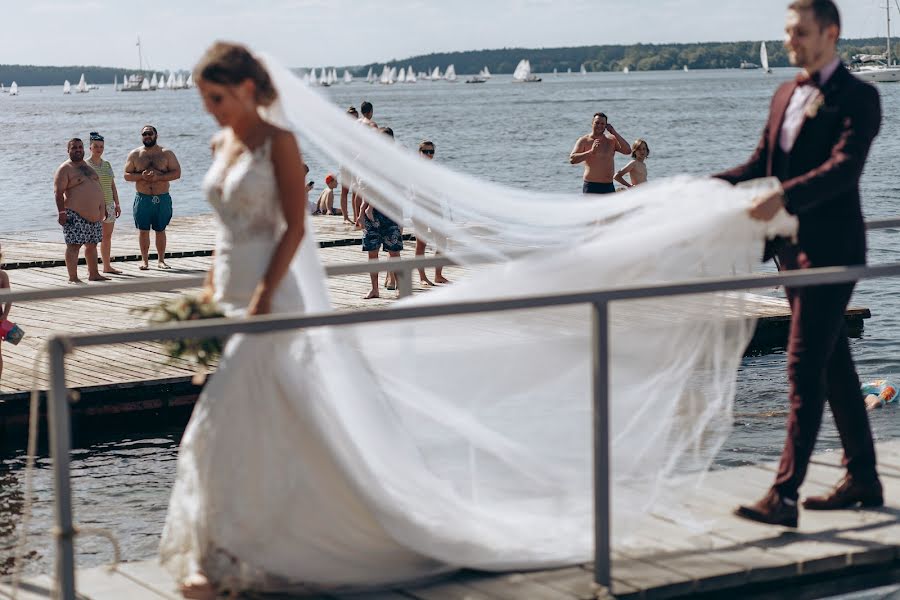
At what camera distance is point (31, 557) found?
7973mm

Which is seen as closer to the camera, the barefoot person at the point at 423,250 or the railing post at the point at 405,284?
the railing post at the point at 405,284

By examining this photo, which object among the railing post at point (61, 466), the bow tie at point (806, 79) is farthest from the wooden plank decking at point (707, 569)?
the bow tie at point (806, 79)

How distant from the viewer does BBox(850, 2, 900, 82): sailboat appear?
144 meters

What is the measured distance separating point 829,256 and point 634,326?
28.6 inches

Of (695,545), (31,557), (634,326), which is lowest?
(31,557)

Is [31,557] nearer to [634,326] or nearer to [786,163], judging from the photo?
[634,326]

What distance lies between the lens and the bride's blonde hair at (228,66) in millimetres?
4344

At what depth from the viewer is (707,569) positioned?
184 inches

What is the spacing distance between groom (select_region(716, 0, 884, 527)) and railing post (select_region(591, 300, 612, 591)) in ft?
2.73

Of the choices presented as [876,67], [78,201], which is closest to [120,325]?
[78,201]

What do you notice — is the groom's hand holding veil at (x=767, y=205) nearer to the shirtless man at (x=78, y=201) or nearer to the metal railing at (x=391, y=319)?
the metal railing at (x=391, y=319)

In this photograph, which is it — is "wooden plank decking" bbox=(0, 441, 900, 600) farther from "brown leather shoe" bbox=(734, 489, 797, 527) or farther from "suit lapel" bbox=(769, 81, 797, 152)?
"suit lapel" bbox=(769, 81, 797, 152)

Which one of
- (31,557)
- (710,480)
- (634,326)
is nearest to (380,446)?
(634,326)

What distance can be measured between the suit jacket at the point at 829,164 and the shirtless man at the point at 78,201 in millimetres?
10816
